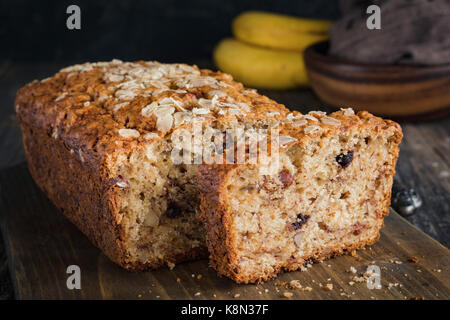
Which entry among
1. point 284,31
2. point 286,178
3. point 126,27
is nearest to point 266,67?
point 284,31

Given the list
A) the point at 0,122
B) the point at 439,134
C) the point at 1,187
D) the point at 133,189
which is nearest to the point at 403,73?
the point at 439,134

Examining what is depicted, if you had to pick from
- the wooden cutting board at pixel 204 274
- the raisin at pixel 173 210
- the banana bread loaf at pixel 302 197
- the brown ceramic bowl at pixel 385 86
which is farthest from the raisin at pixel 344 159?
the brown ceramic bowl at pixel 385 86

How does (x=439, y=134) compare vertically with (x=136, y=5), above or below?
below

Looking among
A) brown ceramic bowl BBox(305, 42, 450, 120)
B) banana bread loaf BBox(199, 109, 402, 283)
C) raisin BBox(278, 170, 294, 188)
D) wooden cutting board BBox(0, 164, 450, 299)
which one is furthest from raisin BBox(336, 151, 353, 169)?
brown ceramic bowl BBox(305, 42, 450, 120)

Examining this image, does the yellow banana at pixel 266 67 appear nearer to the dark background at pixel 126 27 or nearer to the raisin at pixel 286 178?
the dark background at pixel 126 27

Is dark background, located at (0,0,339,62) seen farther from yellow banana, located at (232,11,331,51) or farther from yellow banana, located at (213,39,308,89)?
yellow banana, located at (213,39,308,89)

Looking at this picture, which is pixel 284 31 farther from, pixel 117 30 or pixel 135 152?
pixel 135 152

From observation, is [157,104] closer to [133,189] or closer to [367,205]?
[133,189]
